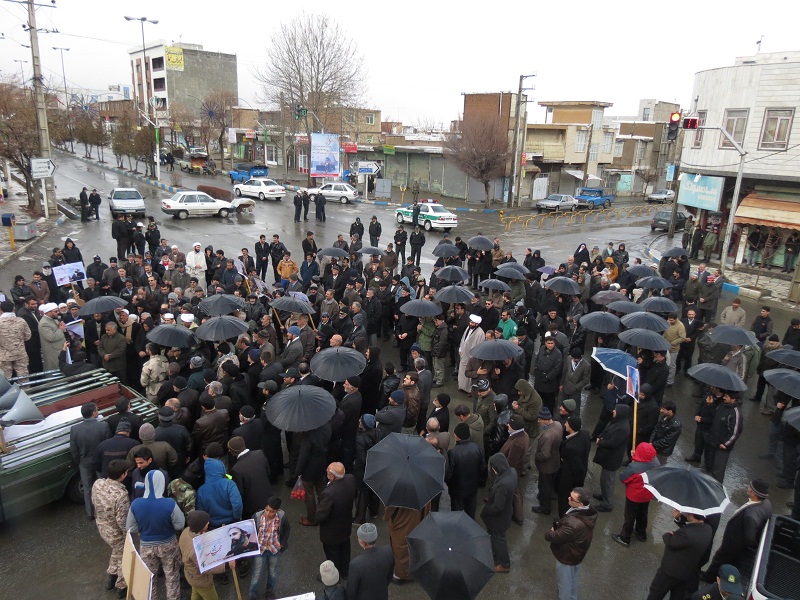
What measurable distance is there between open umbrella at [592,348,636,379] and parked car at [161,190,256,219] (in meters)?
25.9

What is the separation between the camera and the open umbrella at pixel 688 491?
502cm

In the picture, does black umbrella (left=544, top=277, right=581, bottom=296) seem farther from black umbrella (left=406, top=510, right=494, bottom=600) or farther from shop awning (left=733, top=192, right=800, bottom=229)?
shop awning (left=733, top=192, right=800, bottom=229)

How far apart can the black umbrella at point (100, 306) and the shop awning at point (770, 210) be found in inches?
871

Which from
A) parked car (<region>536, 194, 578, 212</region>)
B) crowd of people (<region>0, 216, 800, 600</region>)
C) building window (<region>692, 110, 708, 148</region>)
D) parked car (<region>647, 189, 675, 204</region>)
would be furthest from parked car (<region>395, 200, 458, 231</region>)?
parked car (<region>647, 189, 675, 204</region>)

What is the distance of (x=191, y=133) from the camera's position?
64.6m

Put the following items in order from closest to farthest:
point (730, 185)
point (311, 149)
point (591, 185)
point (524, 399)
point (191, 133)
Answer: point (524, 399) → point (730, 185) → point (311, 149) → point (591, 185) → point (191, 133)

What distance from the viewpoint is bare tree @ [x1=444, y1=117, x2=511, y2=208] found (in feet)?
125

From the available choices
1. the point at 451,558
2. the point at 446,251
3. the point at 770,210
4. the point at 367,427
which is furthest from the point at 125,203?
the point at 770,210

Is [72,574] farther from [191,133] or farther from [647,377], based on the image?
[191,133]

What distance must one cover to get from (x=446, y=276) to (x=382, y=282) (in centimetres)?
176

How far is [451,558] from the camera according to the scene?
4.32 meters

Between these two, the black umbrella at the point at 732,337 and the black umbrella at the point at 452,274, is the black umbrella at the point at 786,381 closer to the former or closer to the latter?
the black umbrella at the point at 732,337

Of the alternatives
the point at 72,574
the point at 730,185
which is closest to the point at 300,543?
the point at 72,574

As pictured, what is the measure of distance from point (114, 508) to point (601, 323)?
7.95m
